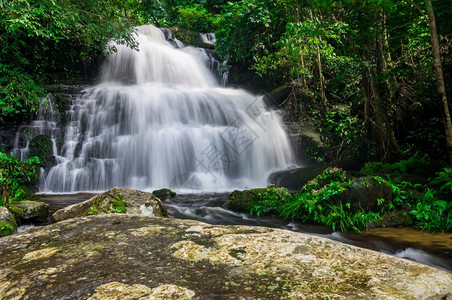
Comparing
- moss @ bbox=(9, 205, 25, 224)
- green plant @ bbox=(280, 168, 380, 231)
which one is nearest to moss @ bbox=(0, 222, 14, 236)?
moss @ bbox=(9, 205, 25, 224)

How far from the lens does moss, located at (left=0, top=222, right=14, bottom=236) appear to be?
3810 millimetres

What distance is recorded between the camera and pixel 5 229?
387 centimetres

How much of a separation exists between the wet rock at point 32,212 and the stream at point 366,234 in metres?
0.98

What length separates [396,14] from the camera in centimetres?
611

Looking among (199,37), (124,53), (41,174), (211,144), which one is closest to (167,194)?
(211,144)

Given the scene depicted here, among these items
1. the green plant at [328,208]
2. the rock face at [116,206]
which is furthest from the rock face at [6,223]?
the green plant at [328,208]

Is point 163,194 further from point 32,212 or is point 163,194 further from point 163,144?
point 163,144

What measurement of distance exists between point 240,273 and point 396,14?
23.4ft

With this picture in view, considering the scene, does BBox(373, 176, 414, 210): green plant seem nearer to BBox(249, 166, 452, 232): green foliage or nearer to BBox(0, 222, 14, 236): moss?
BBox(249, 166, 452, 232): green foliage

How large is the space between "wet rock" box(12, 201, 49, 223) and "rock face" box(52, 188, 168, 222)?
120 centimetres

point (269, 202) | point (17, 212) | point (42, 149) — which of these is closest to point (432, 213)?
point (269, 202)

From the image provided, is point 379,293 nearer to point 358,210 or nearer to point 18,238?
point 18,238

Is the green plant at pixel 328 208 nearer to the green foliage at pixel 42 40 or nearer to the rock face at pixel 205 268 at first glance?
the rock face at pixel 205 268

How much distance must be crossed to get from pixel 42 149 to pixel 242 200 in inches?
293
